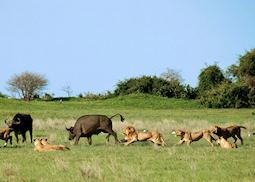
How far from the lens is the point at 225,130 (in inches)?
911

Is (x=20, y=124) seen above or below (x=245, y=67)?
below

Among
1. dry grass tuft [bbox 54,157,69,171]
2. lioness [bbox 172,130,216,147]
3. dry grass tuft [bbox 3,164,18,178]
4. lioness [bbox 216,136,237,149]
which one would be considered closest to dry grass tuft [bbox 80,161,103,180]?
dry grass tuft [bbox 54,157,69,171]

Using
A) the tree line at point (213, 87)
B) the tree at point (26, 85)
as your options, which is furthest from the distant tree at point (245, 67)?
the tree at point (26, 85)

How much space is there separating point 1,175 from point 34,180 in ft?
3.22

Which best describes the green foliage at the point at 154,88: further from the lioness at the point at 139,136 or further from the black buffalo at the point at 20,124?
the lioness at the point at 139,136

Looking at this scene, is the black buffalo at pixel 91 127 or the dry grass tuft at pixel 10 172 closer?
the dry grass tuft at pixel 10 172

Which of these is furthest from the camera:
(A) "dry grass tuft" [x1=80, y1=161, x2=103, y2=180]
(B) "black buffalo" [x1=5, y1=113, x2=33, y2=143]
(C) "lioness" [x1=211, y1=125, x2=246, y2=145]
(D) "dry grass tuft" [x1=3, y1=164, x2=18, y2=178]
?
(B) "black buffalo" [x1=5, y1=113, x2=33, y2=143]

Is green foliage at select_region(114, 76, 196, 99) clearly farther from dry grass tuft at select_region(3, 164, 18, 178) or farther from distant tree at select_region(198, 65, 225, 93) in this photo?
dry grass tuft at select_region(3, 164, 18, 178)

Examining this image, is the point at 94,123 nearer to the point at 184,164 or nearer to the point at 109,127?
the point at 109,127

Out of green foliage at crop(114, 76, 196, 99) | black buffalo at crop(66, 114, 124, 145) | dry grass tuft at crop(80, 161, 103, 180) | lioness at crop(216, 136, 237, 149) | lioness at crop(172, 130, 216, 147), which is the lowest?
dry grass tuft at crop(80, 161, 103, 180)

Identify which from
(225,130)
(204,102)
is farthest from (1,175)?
(204,102)

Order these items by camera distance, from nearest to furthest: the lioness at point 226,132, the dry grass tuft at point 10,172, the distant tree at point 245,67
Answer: the dry grass tuft at point 10,172 < the lioness at point 226,132 < the distant tree at point 245,67

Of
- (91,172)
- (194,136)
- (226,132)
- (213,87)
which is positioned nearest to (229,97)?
(213,87)

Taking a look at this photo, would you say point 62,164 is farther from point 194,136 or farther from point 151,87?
point 151,87
